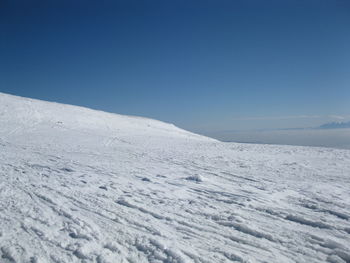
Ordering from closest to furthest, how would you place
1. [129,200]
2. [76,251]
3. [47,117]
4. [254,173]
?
1. [76,251]
2. [129,200]
3. [254,173]
4. [47,117]

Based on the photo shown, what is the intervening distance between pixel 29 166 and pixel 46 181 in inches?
118

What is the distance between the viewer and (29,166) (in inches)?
376

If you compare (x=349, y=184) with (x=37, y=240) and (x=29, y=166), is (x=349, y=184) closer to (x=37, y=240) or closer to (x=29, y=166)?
(x=37, y=240)

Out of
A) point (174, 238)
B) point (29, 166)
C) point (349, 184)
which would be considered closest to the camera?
point (174, 238)

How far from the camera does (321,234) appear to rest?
14.9 ft

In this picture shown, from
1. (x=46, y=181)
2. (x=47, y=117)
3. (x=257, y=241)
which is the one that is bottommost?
(x=257, y=241)

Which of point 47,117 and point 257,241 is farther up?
point 47,117

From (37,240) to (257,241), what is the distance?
13.7ft

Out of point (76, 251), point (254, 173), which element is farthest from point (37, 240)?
point (254, 173)

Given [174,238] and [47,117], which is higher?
[47,117]

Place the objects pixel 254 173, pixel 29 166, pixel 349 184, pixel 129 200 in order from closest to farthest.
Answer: pixel 129 200
pixel 349 184
pixel 29 166
pixel 254 173

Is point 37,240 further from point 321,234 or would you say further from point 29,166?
point 29,166

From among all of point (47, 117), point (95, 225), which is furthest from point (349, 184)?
point (47, 117)

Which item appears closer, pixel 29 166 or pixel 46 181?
pixel 46 181
